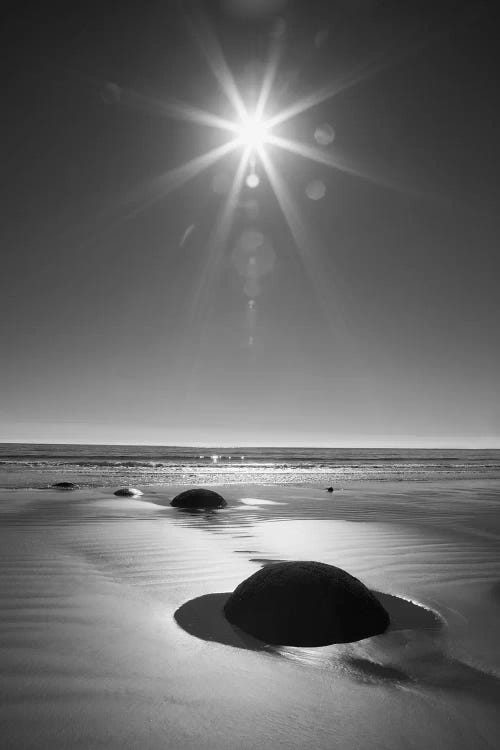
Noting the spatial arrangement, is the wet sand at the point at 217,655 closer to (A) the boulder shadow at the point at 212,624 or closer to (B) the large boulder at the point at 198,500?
(A) the boulder shadow at the point at 212,624

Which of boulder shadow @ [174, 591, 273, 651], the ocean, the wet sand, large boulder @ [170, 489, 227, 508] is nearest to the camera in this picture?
the wet sand

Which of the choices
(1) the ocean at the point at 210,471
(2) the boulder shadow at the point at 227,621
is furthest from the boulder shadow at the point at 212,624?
(1) the ocean at the point at 210,471

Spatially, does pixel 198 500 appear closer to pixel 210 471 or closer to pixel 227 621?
pixel 227 621

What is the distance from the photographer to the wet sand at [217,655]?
7.52 feet

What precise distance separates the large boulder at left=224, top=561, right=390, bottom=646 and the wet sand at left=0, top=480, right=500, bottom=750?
11 cm

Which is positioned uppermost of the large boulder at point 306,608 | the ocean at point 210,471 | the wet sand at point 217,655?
the ocean at point 210,471

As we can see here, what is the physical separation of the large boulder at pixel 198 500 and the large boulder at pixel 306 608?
8.13 meters

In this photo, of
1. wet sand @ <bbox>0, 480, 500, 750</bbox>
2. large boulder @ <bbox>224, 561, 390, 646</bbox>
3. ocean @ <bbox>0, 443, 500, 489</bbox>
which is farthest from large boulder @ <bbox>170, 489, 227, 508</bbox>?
large boulder @ <bbox>224, 561, 390, 646</bbox>

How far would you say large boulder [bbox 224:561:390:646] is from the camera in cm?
346

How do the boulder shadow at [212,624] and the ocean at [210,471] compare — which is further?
the ocean at [210,471]

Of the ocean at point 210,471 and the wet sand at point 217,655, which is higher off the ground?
the ocean at point 210,471

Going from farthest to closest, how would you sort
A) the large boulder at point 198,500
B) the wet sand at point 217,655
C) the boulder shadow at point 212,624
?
1. the large boulder at point 198,500
2. the boulder shadow at point 212,624
3. the wet sand at point 217,655

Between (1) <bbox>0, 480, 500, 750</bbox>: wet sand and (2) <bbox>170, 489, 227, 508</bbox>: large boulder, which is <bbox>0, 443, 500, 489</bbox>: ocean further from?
(1) <bbox>0, 480, 500, 750</bbox>: wet sand

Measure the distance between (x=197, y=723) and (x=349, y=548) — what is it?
515cm
